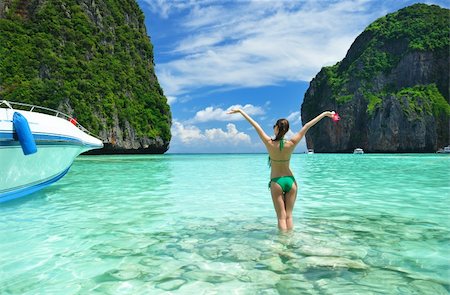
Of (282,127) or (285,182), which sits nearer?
(282,127)

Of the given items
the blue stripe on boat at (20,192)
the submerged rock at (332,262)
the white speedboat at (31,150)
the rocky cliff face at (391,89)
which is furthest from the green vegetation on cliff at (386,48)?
the submerged rock at (332,262)

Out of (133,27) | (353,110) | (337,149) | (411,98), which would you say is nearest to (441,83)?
(411,98)

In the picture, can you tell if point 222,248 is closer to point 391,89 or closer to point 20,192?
point 20,192

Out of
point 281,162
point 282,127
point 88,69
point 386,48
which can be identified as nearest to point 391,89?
point 386,48

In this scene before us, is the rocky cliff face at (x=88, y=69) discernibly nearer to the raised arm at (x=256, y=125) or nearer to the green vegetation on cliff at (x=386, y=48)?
the raised arm at (x=256, y=125)

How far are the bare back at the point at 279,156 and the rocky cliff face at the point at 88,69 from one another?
41.5 meters

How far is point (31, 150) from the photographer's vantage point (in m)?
7.71

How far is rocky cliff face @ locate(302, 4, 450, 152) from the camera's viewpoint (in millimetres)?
85688

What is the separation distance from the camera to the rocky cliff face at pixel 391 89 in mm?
85688

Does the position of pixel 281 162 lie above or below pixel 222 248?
above

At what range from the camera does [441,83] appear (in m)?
94.6

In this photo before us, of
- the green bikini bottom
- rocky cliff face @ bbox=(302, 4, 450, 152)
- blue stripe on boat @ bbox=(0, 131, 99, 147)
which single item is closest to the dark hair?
the green bikini bottom

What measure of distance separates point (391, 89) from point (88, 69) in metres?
80.0

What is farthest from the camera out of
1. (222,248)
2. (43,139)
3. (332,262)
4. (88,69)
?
(88,69)
